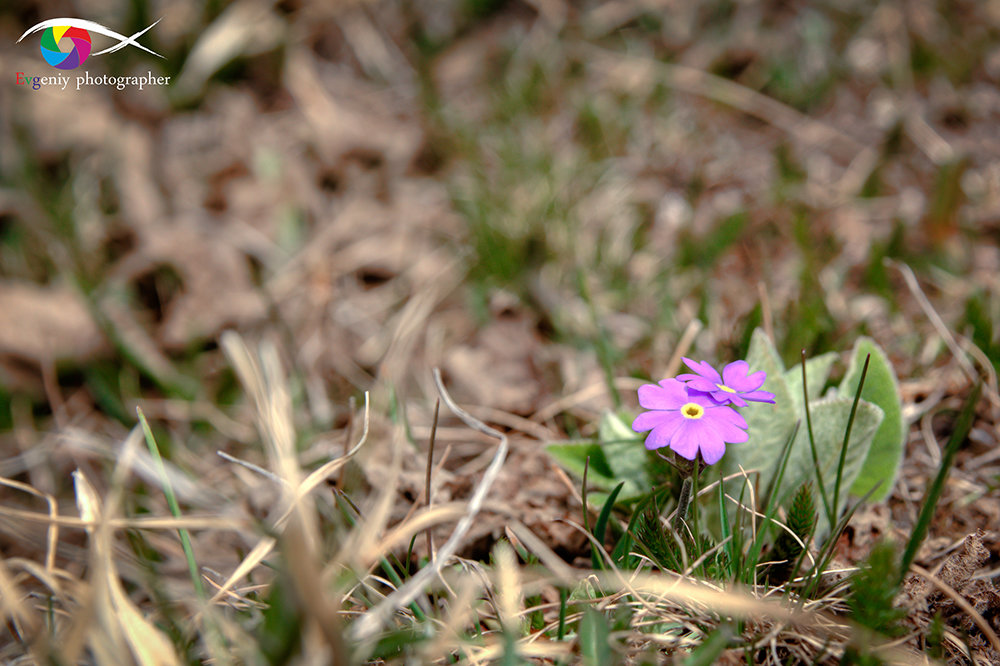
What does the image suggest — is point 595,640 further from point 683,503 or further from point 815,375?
point 815,375

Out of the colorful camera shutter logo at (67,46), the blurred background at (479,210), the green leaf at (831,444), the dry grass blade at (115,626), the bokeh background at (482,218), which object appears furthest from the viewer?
the colorful camera shutter logo at (67,46)

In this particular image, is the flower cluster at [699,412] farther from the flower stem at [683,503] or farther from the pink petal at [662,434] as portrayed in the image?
the flower stem at [683,503]

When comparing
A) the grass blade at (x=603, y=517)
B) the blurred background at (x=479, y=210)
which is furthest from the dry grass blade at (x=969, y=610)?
the blurred background at (x=479, y=210)

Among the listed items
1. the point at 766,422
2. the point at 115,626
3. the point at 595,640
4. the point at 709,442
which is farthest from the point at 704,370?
the point at 115,626

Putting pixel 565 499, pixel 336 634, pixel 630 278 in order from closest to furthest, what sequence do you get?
1. pixel 336 634
2. pixel 565 499
3. pixel 630 278

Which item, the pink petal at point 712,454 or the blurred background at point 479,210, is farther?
the blurred background at point 479,210

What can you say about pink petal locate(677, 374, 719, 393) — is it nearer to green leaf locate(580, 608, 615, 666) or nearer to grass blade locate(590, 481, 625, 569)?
grass blade locate(590, 481, 625, 569)

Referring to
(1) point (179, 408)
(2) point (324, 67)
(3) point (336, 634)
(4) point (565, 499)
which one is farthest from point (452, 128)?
(3) point (336, 634)

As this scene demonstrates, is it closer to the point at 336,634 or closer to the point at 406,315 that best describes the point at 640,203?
the point at 406,315
